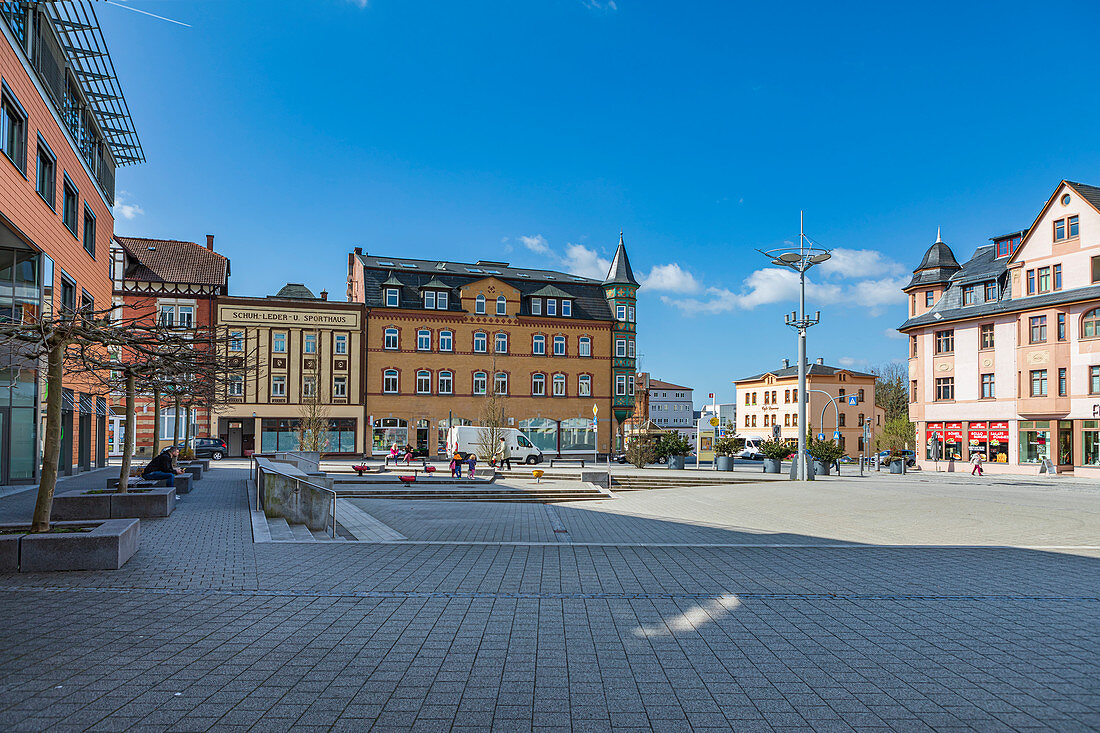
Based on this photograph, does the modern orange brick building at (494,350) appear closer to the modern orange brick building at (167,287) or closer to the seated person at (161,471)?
the modern orange brick building at (167,287)

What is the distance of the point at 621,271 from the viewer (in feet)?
204

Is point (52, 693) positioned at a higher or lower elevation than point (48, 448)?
lower

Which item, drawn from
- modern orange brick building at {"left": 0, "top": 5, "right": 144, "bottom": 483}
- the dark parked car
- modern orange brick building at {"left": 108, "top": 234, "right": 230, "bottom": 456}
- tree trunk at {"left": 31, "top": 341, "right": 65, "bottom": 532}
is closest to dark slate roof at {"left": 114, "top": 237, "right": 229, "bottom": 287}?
modern orange brick building at {"left": 108, "top": 234, "right": 230, "bottom": 456}

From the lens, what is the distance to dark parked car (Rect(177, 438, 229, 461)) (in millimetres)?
45938

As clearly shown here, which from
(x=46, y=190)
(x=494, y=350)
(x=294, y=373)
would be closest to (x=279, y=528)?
(x=46, y=190)

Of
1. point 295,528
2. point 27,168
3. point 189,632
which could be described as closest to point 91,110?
point 27,168

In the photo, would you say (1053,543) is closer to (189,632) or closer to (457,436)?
(189,632)

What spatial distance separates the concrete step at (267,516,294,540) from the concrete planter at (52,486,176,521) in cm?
192

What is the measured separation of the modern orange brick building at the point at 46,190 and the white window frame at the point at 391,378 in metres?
24.2

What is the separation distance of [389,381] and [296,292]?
10.8 metres

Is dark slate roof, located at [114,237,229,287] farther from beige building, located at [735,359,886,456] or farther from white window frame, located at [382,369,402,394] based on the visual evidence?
beige building, located at [735,359,886,456]

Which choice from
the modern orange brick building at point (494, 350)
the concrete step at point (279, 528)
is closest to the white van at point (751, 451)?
the modern orange brick building at point (494, 350)

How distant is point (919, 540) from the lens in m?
13.9

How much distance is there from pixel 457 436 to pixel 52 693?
40192 mm
